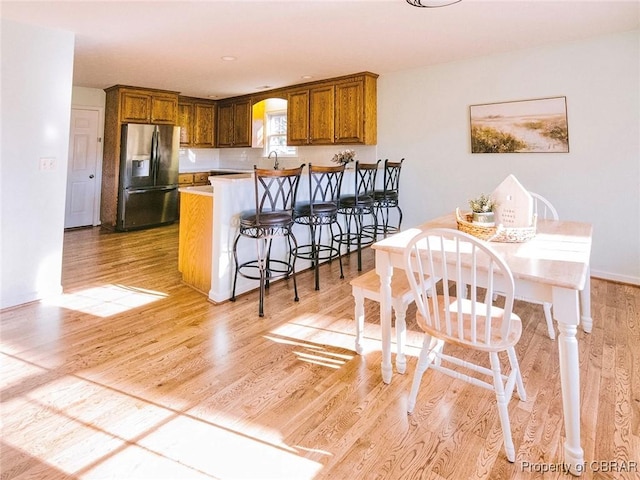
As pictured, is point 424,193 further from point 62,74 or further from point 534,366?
point 62,74

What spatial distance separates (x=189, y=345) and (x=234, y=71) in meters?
3.91

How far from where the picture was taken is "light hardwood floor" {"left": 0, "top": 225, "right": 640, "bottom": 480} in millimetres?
1494

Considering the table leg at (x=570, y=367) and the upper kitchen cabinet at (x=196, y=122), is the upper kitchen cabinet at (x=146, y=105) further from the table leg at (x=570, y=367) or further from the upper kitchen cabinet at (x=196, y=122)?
the table leg at (x=570, y=367)

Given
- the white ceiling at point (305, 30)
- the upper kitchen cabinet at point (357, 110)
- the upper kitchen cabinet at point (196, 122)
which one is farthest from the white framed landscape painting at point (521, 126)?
the upper kitchen cabinet at point (196, 122)

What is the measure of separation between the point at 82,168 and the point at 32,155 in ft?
11.2

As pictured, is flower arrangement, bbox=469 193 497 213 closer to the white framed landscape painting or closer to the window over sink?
the white framed landscape painting

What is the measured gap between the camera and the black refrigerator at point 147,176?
5902mm

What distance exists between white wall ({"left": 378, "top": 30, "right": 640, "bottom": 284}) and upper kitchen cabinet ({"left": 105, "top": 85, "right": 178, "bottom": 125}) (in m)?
3.88

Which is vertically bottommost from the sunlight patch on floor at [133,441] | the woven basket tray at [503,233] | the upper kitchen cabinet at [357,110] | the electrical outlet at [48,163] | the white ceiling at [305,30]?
the sunlight patch on floor at [133,441]

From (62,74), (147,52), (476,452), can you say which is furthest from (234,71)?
(476,452)

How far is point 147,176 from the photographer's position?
6.12m

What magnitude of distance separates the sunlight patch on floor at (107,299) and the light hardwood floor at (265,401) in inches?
1.1

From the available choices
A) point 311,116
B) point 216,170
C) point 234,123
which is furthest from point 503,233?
point 216,170

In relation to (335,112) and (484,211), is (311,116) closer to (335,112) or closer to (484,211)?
(335,112)
